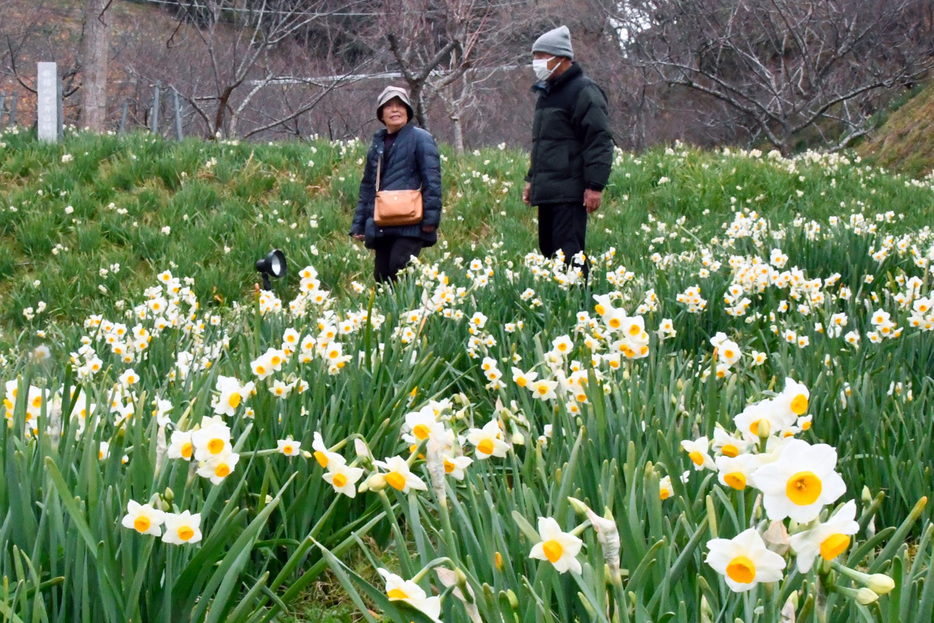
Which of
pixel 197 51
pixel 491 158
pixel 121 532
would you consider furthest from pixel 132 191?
pixel 197 51

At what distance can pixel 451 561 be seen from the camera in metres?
1.13

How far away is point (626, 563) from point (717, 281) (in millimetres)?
2424

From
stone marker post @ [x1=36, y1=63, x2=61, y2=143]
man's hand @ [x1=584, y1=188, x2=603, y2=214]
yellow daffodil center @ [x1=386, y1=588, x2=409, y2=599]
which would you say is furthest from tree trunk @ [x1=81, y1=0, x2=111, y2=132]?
yellow daffodil center @ [x1=386, y1=588, x2=409, y2=599]

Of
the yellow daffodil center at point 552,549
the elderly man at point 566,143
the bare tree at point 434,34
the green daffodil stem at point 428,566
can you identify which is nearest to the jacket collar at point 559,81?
the elderly man at point 566,143

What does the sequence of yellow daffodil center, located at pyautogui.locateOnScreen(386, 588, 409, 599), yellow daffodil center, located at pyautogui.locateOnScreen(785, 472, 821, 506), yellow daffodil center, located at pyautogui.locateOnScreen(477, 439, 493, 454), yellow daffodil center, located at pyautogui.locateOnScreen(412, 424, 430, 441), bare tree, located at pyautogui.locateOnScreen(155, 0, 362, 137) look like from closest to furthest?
yellow daffodil center, located at pyautogui.locateOnScreen(785, 472, 821, 506) → yellow daffodil center, located at pyautogui.locateOnScreen(386, 588, 409, 599) → yellow daffodil center, located at pyautogui.locateOnScreen(412, 424, 430, 441) → yellow daffodil center, located at pyautogui.locateOnScreen(477, 439, 493, 454) → bare tree, located at pyautogui.locateOnScreen(155, 0, 362, 137)

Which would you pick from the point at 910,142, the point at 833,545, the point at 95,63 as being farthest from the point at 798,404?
the point at 910,142

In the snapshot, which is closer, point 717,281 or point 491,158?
point 717,281

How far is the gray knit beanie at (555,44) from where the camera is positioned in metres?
4.65

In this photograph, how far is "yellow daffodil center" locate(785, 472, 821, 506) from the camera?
77 cm

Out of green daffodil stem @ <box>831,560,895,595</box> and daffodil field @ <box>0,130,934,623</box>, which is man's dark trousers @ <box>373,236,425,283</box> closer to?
daffodil field @ <box>0,130,934,623</box>

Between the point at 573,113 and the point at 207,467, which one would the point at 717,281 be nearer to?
the point at 573,113

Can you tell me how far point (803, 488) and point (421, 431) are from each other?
53cm

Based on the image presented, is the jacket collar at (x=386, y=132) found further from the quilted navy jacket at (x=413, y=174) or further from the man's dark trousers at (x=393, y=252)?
the man's dark trousers at (x=393, y=252)

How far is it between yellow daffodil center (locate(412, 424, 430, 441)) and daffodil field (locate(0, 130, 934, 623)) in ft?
0.04
